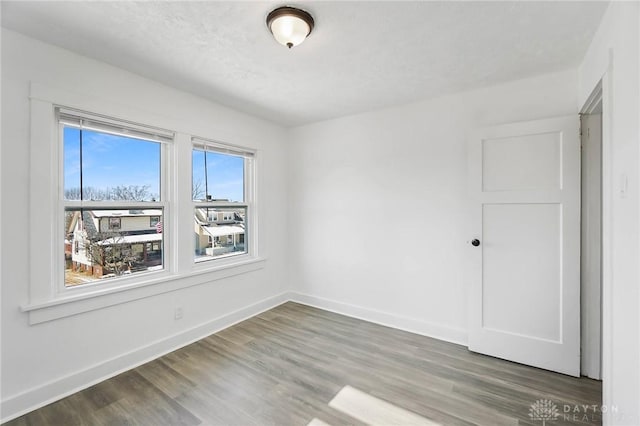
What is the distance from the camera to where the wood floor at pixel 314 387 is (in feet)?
6.06

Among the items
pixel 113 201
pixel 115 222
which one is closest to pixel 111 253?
pixel 115 222

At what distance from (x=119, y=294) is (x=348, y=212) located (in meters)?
2.55

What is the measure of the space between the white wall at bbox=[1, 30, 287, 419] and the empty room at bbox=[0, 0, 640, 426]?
13 mm

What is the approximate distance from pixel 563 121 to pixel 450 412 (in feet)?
8.02

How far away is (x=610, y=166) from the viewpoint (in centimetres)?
157

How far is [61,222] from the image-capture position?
6.85 feet

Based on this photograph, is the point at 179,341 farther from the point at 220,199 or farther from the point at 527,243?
the point at 527,243

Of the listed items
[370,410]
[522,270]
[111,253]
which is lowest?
[370,410]

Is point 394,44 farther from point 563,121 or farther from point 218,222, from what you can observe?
point 218,222

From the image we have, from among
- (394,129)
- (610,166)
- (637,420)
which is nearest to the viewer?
(637,420)

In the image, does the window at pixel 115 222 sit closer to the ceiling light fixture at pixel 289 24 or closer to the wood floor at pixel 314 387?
the wood floor at pixel 314 387

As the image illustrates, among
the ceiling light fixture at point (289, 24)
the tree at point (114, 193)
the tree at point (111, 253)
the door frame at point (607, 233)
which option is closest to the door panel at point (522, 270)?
the door frame at point (607, 233)

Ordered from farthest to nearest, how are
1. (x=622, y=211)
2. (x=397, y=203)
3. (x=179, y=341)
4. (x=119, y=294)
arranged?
(x=397, y=203) < (x=179, y=341) < (x=119, y=294) < (x=622, y=211)

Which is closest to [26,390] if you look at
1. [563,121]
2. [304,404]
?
[304,404]
